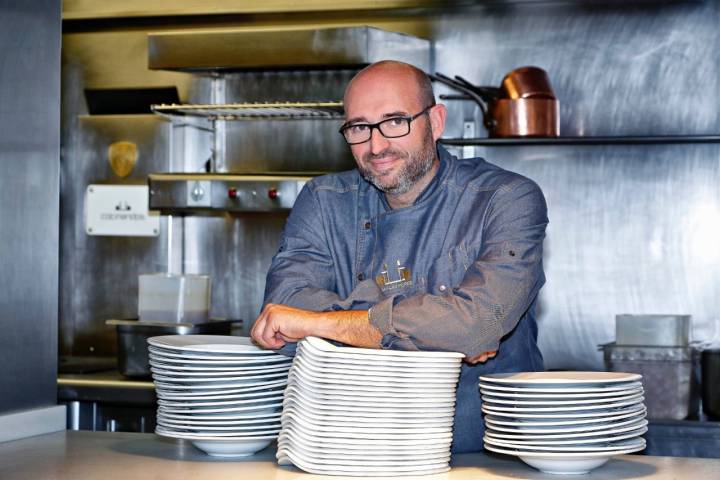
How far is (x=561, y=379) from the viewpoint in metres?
1.86

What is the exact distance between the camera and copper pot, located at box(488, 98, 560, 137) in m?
3.70

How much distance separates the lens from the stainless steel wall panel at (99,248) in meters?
4.30

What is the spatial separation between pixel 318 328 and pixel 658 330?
6.03 ft

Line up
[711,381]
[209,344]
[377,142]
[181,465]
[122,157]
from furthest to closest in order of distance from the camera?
[122,157]
[711,381]
[377,142]
[209,344]
[181,465]

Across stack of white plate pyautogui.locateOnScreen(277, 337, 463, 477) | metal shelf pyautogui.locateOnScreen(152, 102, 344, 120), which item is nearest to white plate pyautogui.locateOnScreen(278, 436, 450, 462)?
stack of white plate pyautogui.locateOnScreen(277, 337, 463, 477)

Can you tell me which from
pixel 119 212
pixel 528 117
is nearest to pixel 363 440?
pixel 528 117

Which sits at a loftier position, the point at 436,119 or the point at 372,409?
the point at 436,119

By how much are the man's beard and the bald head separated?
9 cm

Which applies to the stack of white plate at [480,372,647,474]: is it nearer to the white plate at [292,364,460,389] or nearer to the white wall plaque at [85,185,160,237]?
the white plate at [292,364,460,389]

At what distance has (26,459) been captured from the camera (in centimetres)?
202

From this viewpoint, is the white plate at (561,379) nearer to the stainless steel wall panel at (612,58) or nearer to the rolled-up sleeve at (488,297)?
the rolled-up sleeve at (488,297)

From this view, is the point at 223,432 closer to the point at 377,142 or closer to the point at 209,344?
the point at 209,344

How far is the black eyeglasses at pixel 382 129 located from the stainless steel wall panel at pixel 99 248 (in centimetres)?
208

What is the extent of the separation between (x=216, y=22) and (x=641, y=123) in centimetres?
164
